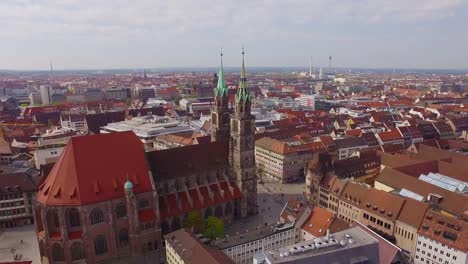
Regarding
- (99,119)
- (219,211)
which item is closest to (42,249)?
(219,211)

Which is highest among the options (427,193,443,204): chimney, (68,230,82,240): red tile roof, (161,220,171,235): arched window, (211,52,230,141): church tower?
(211,52,230,141): church tower

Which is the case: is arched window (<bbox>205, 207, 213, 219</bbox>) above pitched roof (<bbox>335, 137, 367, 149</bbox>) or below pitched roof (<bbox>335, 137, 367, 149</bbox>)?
below

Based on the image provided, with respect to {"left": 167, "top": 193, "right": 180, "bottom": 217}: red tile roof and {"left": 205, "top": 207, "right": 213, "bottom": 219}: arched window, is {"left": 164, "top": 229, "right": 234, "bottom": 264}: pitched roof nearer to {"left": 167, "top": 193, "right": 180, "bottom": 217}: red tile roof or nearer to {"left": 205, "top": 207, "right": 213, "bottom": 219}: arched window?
{"left": 167, "top": 193, "right": 180, "bottom": 217}: red tile roof

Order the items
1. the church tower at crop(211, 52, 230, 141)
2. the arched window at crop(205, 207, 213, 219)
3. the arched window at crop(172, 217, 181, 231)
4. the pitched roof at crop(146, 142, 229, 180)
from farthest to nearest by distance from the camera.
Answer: the church tower at crop(211, 52, 230, 141), the arched window at crop(205, 207, 213, 219), the arched window at crop(172, 217, 181, 231), the pitched roof at crop(146, 142, 229, 180)

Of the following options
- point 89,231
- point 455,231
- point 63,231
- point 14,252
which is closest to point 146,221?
point 89,231

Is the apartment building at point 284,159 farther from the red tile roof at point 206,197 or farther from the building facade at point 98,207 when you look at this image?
the building facade at point 98,207

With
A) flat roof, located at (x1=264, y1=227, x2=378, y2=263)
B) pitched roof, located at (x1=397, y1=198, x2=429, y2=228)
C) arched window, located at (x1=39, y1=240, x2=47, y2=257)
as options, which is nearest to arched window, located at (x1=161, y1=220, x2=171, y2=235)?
arched window, located at (x1=39, y1=240, x2=47, y2=257)

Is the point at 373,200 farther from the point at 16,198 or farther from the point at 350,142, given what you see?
the point at 16,198

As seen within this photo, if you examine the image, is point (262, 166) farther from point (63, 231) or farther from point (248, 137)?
point (63, 231)
